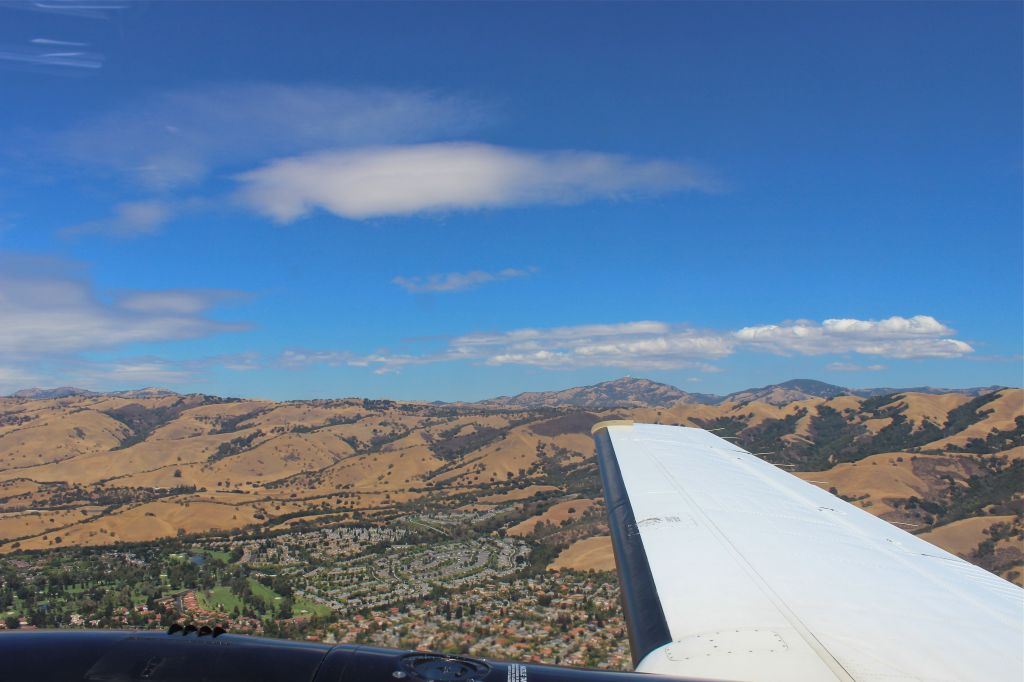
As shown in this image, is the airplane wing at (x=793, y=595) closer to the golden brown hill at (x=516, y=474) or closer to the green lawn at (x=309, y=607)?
the green lawn at (x=309, y=607)

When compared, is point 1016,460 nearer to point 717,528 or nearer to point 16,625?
point 717,528

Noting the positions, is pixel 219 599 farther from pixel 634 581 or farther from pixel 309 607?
pixel 634 581

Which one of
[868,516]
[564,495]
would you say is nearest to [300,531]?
[564,495]

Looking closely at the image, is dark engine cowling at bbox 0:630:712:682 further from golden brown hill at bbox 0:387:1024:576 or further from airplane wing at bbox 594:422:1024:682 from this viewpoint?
golden brown hill at bbox 0:387:1024:576

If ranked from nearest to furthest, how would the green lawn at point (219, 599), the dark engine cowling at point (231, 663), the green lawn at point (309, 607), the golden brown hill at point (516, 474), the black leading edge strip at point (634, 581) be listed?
1. the dark engine cowling at point (231, 663)
2. the black leading edge strip at point (634, 581)
3. the green lawn at point (309, 607)
4. the green lawn at point (219, 599)
5. the golden brown hill at point (516, 474)

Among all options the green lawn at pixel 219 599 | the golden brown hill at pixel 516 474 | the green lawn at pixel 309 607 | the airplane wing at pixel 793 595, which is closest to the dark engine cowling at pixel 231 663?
the airplane wing at pixel 793 595

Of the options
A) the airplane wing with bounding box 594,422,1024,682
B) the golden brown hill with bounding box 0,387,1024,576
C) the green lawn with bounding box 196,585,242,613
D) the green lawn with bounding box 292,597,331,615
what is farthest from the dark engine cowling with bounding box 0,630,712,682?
the golden brown hill with bounding box 0,387,1024,576
